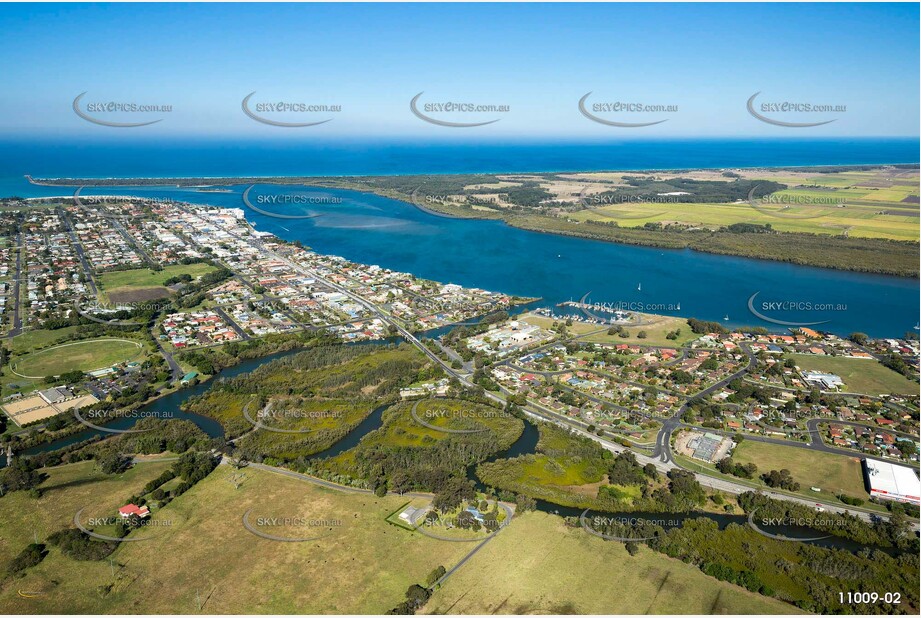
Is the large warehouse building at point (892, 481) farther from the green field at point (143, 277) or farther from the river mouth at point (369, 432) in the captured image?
the green field at point (143, 277)

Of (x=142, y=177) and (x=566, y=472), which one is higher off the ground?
(x=142, y=177)

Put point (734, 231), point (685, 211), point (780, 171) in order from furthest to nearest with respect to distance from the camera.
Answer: point (780, 171), point (685, 211), point (734, 231)

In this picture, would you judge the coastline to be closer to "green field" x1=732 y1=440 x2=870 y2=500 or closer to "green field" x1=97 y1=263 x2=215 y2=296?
"green field" x1=97 y1=263 x2=215 y2=296

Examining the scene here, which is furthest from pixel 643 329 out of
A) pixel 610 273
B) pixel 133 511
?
pixel 133 511

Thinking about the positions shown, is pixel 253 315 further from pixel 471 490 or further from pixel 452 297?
pixel 471 490

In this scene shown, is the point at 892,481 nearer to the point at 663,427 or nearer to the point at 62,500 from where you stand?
the point at 663,427

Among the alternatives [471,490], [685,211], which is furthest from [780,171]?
[471,490]

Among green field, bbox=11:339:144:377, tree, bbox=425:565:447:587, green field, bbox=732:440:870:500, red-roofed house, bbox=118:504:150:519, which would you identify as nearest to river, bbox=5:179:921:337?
green field, bbox=732:440:870:500
